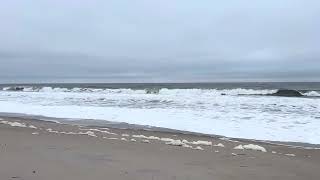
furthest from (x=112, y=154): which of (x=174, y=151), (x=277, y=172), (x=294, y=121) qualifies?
(x=294, y=121)

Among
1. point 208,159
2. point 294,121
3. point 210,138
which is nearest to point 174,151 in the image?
point 208,159

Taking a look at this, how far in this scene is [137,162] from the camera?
20.4ft

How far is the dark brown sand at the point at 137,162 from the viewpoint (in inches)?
206

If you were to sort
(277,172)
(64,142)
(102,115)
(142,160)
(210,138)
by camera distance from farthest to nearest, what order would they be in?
(102,115) → (210,138) → (64,142) → (142,160) → (277,172)

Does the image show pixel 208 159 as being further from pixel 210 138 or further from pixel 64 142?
pixel 210 138

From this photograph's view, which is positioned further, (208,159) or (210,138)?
(210,138)

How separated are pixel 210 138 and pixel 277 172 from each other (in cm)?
471

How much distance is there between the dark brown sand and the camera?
17.2ft

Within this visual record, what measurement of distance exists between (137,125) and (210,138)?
3817 mm

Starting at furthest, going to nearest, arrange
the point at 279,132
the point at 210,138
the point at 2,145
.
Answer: the point at 279,132 < the point at 210,138 < the point at 2,145

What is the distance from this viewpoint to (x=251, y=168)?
243 inches

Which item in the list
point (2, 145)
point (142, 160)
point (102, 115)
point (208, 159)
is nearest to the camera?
point (142, 160)

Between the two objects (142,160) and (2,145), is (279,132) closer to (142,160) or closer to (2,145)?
(142,160)

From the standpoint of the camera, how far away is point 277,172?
235 inches
